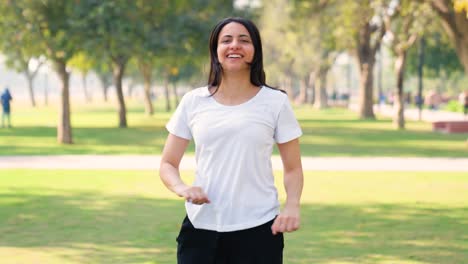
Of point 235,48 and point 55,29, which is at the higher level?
point 55,29

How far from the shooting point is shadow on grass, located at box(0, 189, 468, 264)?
27.3 feet

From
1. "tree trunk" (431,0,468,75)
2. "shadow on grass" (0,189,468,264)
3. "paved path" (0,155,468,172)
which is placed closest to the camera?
"shadow on grass" (0,189,468,264)

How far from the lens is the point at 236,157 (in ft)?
11.8

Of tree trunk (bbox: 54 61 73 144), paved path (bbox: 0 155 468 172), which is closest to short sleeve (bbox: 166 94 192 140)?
paved path (bbox: 0 155 468 172)

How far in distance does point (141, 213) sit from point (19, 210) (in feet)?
5.36

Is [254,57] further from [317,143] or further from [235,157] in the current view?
[317,143]

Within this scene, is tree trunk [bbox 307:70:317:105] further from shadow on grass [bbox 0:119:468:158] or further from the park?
shadow on grass [bbox 0:119:468:158]

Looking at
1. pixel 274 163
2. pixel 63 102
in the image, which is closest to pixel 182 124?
pixel 274 163

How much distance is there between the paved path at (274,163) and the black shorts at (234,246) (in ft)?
43.4

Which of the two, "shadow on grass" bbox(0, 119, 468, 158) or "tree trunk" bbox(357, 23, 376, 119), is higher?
"tree trunk" bbox(357, 23, 376, 119)

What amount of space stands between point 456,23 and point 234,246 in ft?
63.6

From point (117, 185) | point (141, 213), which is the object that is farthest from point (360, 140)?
point (141, 213)

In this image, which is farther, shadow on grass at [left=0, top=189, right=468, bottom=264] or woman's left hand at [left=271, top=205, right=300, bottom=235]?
→ shadow on grass at [left=0, top=189, right=468, bottom=264]

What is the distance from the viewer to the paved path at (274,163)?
56.2 feet
